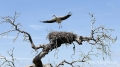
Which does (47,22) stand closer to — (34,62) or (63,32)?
(63,32)

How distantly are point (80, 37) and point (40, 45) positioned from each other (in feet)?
6.61

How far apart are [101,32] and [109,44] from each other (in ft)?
2.43

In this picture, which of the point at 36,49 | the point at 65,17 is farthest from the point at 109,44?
the point at 36,49

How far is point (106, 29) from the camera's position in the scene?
51.5 feet

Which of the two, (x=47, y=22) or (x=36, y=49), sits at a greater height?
(x=47, y=22)

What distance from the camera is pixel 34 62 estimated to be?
14938 millimetres

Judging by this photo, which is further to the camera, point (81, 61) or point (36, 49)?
point (81, 61)

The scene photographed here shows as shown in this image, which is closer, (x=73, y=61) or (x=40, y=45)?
(x=40, y=45)

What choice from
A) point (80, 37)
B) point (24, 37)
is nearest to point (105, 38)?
point (80, 37)

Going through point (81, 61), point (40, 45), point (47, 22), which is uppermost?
point (47, 22)

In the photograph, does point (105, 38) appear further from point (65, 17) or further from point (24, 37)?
point (24, 37)

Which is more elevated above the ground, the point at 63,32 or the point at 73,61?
the point at 63,32

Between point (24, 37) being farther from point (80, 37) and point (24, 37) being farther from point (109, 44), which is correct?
point (109, 44)

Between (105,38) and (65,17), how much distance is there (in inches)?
92.8
